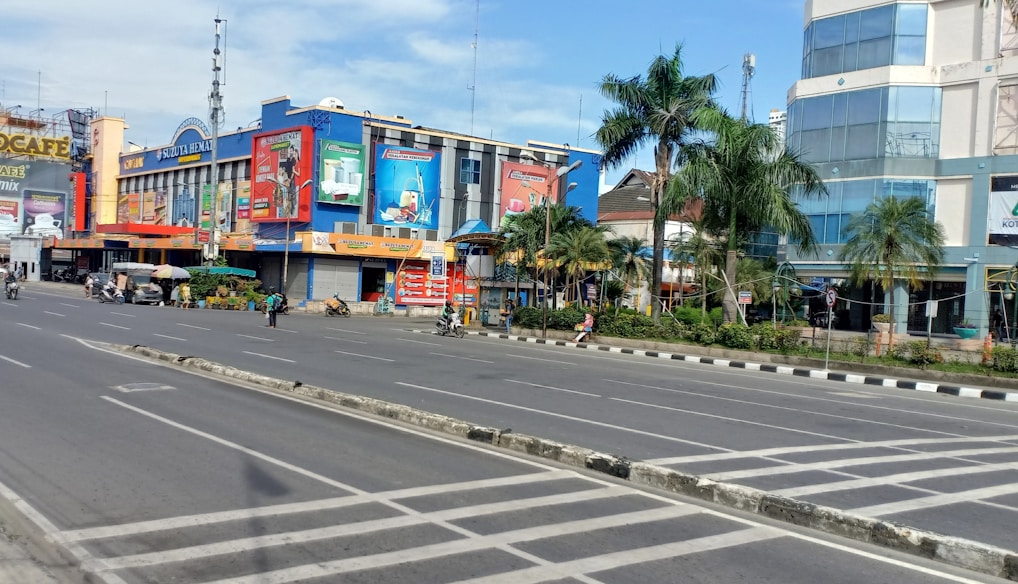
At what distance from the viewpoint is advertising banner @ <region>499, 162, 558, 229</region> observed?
55.6 metres

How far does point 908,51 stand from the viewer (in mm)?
40844

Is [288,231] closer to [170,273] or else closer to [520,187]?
[170,273]

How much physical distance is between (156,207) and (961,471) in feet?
216

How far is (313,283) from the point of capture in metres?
48.0

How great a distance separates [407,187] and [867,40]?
2792 cm

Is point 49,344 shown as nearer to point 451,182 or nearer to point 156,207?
point 451,182

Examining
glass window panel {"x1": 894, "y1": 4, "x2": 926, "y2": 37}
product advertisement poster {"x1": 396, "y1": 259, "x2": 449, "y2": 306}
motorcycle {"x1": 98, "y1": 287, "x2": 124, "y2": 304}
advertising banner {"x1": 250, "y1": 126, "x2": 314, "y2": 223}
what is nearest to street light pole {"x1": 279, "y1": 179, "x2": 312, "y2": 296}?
advertising banner {"x1": 250, "y1": 126, "x2": 314, "y2": 223}

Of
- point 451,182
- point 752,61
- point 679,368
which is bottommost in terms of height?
point 679,368

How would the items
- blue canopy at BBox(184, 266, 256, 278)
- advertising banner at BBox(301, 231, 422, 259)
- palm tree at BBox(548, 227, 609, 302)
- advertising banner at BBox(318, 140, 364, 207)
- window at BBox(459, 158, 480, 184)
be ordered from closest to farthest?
palm tree at BBox(548, 227, 609, 302) → blue canopy at BBox(184, 266, 256, 278) → advertising banner at BBox(301, 231, 422, 259) → advertising banner at BBox(318, 140, 364, 207) → window at BBox(459, 158, 480, 184)

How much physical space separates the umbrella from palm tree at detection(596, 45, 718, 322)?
27957 millimetres

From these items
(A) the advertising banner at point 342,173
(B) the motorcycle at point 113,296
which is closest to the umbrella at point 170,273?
(B) the motorcycle at point 113,296

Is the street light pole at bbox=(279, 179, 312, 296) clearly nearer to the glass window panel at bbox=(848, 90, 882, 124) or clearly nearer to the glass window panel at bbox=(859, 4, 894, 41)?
the glass window panel at bbox=(848, 90, 882, 124)

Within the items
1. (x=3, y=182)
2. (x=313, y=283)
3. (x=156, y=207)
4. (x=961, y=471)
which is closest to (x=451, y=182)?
(x=313, y=283)

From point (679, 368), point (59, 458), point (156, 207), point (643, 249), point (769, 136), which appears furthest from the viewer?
point (156, 207)
